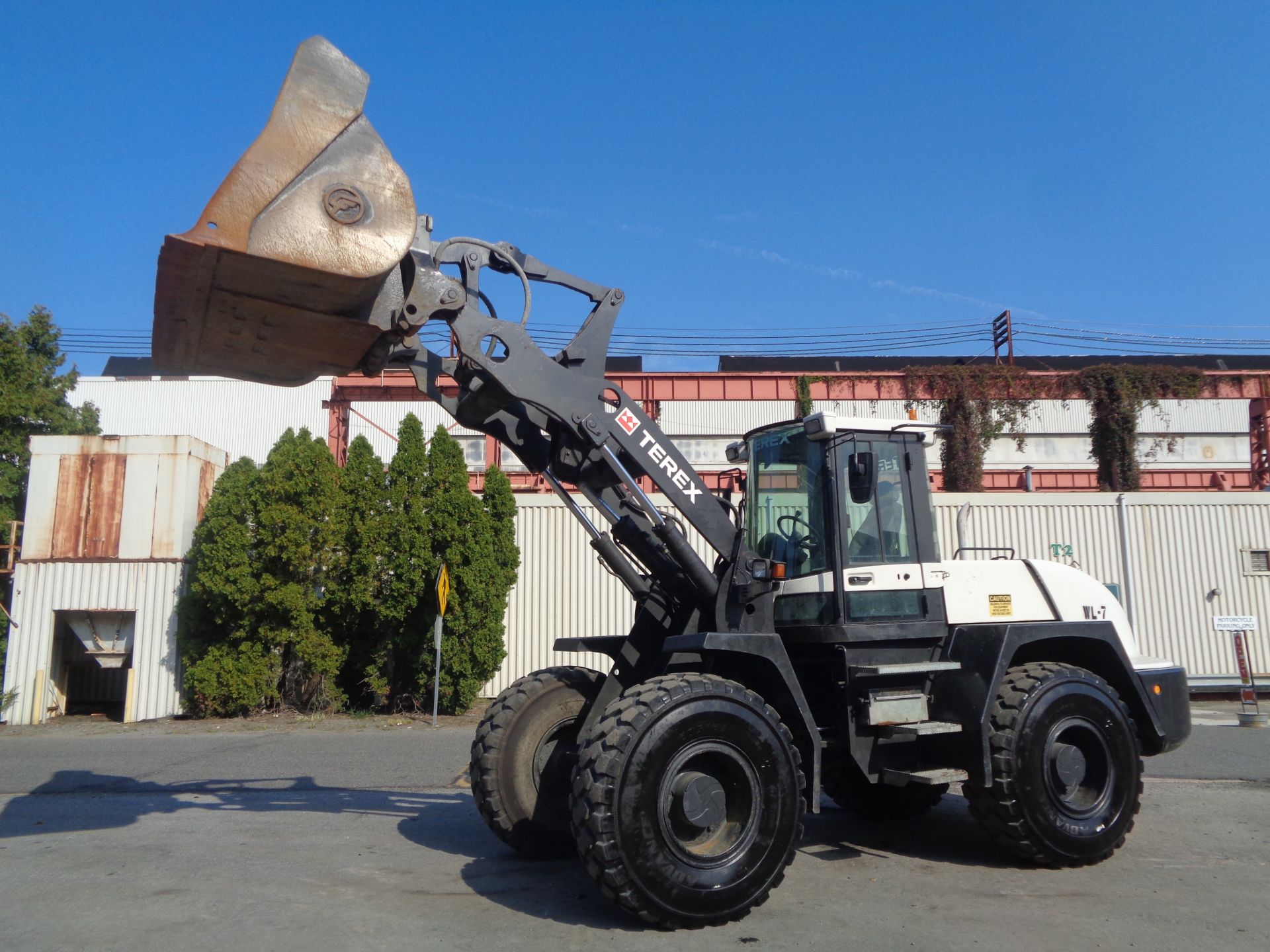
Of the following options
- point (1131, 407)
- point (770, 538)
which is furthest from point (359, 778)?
point (1131, 407)

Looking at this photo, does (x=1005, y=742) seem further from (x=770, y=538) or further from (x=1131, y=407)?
(x=1131, y=407)

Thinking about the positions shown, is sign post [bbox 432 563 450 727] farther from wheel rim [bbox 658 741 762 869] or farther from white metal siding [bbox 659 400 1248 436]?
white metal siding [bbox 659 400 1248 436]

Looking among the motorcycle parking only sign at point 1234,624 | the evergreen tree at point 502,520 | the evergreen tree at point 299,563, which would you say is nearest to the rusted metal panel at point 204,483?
the evergreen tree at point 299,563

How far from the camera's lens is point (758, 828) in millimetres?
5059

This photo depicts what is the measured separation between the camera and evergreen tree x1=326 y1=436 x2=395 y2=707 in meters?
16.3

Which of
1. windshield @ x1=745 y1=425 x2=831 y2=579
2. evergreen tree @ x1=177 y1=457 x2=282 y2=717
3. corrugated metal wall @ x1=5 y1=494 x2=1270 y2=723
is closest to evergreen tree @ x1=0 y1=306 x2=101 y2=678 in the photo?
evergreen tree @ x1=177 y1=457 x2=282 y2=717

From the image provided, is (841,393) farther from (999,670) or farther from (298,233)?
(298,233)

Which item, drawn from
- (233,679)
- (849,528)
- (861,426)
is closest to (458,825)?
(849,528)

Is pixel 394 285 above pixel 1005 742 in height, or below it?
above

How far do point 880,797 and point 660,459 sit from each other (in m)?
3.57

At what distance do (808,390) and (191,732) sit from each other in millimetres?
16795

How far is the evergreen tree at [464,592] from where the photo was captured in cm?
→ 1636

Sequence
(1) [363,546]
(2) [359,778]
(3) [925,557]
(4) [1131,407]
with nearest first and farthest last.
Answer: (3) [925,557], (2) [359,778], (1) [363,546], (4) [1131,407]

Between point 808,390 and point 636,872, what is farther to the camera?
point 808,390
